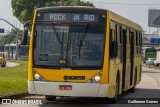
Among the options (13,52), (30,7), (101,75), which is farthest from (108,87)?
(13,52)

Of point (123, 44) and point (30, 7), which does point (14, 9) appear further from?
point (123, 44)

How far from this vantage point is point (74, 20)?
16516mm

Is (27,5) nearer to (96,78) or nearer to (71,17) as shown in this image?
(71,17)

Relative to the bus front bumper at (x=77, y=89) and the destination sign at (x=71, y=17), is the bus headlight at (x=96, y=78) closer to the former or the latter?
the bus front bumper at (x=77, y=89)

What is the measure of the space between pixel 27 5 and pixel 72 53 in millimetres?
65479

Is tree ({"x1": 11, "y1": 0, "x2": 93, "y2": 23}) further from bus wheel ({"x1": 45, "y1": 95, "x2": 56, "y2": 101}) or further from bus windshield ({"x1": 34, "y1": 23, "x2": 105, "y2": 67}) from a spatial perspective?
bus windshield ({"x1": 34, "y1": 23, "x2": 105, "y2": 67})

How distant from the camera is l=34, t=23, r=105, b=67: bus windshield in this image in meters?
16.1

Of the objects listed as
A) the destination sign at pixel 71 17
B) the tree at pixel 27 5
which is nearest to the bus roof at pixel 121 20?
the destination sign at pixel 71 17

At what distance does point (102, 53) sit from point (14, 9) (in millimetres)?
69316

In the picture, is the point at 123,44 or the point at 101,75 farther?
the point at 123,44

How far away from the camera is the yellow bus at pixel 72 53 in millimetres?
15875

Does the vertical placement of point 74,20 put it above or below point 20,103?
above

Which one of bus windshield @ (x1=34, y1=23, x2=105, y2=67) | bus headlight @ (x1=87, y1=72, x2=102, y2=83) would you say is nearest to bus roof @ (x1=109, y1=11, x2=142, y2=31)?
bus windshield @ (x1=34, y1=23, x2=105, y2=67)

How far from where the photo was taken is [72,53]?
635 inches
